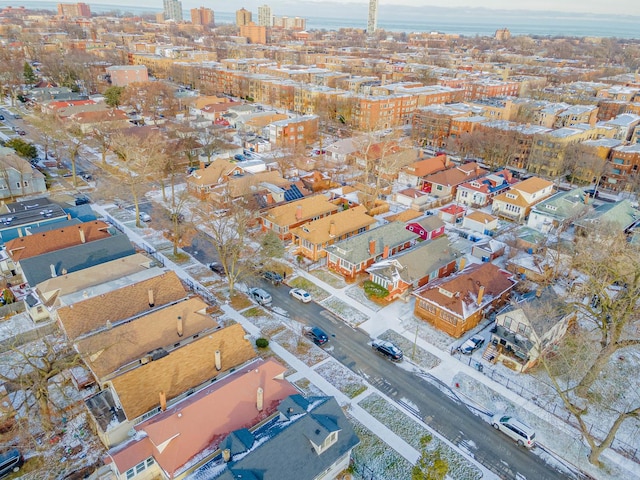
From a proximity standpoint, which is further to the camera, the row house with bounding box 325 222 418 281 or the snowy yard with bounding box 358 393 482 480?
the row house with bounding box 325 222 418 281

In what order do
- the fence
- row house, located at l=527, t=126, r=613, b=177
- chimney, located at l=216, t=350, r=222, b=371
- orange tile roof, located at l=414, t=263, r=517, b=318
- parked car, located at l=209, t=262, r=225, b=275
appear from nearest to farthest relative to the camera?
the fence < chimney, located at l=216, t=350, r=222, b=371 < orange tile roof, located at l=414, t=263, r=517, b=318 < parked car, located at l=209, t=262, r=225, b=275 < row house, located at l=527, t=126, r=613, b=177

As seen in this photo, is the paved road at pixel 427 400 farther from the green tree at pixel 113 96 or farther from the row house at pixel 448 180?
the green tree at pixel 113 96

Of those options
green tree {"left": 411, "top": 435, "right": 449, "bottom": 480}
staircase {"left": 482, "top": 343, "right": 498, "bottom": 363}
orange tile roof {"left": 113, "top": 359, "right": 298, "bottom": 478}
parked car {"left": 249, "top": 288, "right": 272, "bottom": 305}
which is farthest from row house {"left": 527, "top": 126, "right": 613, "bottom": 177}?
green tree {"left": 411, "top": 435, "right": 449, "bottom": 480}

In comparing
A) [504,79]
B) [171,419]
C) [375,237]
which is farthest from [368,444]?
[504,79]

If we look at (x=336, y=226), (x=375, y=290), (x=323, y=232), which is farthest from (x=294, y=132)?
(x=375, y=290)

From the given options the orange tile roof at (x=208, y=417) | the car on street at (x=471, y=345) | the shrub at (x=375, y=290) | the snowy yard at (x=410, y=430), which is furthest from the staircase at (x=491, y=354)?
the orange tile roof at (x=208, y=417)

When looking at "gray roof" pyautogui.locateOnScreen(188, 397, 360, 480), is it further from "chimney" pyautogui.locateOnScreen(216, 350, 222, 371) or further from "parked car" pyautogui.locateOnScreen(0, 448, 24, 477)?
"parked car" pyautogui.locateOnScreen(0, 448, 24, 477)

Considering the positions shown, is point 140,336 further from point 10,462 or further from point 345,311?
point 345,311
